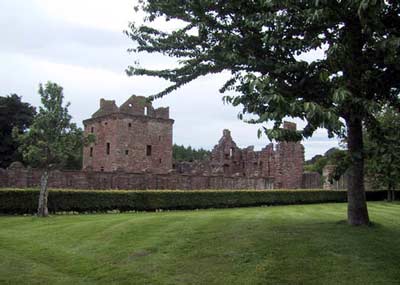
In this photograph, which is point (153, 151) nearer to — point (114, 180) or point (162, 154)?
point (162, 154)

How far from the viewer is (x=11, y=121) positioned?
47812mm

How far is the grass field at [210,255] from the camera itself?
8164mm

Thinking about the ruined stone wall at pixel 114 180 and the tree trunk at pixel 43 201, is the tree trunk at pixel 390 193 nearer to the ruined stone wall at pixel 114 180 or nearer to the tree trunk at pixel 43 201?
the ruined stone wall at pixel 114 180

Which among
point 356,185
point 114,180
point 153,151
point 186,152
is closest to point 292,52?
point 356,185

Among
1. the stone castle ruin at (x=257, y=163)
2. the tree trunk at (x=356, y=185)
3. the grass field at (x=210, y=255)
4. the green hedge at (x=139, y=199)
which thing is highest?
the stone castle ruin at (x=257, y=163)

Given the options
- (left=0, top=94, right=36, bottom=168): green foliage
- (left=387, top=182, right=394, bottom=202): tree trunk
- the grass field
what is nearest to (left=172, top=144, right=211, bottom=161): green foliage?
(left=0, top=94, right=36, bottom=168): green foliage

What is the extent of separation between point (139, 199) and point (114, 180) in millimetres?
4655

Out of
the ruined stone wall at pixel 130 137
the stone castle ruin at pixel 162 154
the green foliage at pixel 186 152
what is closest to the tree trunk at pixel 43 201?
the stone castle ruin at pixel 162 154

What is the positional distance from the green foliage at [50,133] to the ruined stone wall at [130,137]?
2540 centimetres

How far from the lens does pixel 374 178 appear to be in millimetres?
38094

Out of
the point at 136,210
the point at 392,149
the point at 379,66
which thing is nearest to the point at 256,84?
the point at 379,66

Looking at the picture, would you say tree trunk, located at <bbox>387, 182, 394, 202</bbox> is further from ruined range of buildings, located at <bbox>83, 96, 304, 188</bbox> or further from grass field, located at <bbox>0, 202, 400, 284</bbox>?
grass field, located at <bbox>0, 202, 400, 284</bbox>

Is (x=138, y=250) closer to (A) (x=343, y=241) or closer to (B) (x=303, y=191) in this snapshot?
(A) (x=343, y=241)

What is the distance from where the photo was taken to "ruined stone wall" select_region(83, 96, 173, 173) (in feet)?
157
